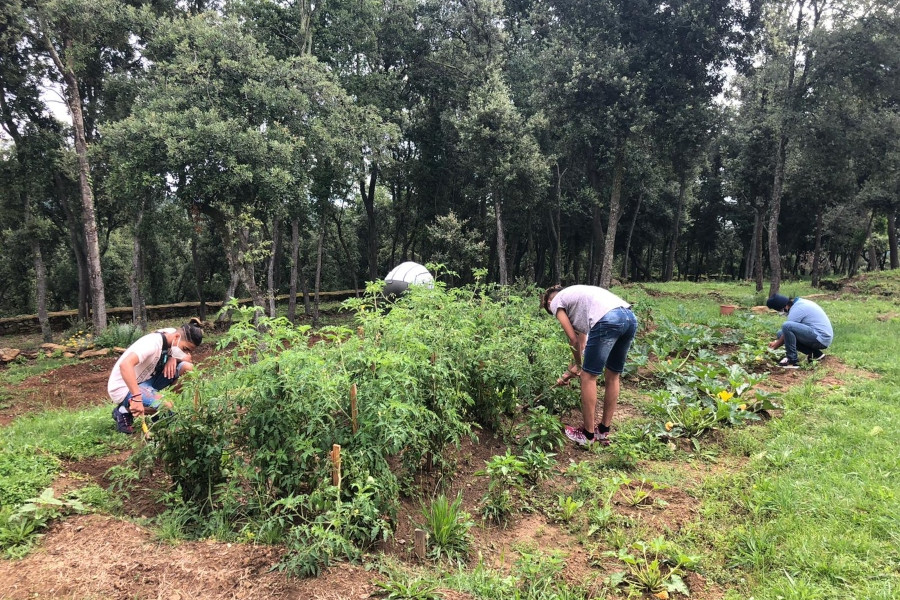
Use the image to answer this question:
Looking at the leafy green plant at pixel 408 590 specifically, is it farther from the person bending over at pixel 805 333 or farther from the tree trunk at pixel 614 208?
the tree trunk at pixel 614 208

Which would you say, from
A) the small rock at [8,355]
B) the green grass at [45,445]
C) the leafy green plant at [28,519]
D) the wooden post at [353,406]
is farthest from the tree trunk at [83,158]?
the wooden post at [353,406]

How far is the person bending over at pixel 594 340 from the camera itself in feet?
13.2

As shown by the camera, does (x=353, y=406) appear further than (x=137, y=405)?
No

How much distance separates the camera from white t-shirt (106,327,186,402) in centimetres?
420

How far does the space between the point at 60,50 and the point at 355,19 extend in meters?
8.57

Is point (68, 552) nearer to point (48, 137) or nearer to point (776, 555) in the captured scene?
point (776, 555)

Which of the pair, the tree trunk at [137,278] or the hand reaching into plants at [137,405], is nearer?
the hand reaching into plants at [137,405]

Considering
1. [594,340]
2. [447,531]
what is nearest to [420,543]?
[447,531]

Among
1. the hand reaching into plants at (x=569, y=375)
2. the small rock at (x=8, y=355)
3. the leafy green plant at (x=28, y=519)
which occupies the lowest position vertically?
the small rock at (x=8, y=355)

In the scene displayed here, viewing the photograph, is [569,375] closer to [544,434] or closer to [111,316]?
[544,434]

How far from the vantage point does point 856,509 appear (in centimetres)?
286

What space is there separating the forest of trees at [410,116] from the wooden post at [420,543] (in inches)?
288

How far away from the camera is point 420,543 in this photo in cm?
274

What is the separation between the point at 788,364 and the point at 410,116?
662 inches
